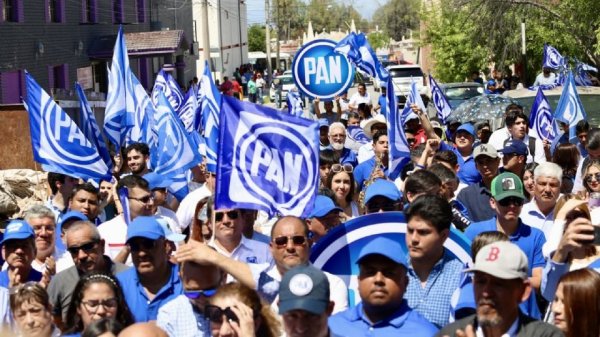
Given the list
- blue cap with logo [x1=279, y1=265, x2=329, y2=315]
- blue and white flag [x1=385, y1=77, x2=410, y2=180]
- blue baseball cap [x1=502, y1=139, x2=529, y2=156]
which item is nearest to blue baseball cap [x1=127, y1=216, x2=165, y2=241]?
blue cap with logo [x1=279, y1=265, x2=329, y2=315]

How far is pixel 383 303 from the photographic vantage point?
5230mm

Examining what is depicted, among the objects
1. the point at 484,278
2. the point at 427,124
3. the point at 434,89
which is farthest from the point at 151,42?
the point at 484,278

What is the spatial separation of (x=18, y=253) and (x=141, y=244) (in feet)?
3.47

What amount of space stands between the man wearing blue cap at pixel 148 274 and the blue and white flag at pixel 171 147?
3782 mm

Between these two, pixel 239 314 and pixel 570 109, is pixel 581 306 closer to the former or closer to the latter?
pixel 239 314

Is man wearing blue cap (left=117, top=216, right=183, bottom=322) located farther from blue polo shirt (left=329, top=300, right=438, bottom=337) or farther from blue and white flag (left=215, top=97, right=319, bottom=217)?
blue polo shirt (left=329, top=300, right=438, bottom=337)

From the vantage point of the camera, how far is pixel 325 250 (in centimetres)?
670

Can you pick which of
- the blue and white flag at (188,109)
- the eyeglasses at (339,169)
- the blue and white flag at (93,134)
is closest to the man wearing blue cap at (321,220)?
the eyeglasses at (339,169)

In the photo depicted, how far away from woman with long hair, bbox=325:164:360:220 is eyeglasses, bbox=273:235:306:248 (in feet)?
8.85

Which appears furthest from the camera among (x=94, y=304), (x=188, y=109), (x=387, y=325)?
(x=188, y=109)

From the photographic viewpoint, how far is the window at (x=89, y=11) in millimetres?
33312

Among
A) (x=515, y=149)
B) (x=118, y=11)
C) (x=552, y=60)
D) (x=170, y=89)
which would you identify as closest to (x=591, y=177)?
(x=515, y=149)

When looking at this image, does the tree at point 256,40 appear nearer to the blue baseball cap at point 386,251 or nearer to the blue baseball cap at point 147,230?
the blue baseball cap at point 147,230

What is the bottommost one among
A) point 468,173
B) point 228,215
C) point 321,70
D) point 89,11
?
point 468,173
